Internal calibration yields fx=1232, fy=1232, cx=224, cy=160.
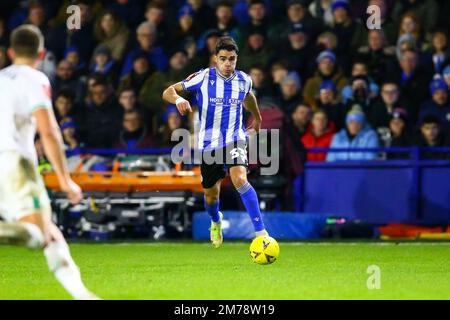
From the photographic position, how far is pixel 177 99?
38.7 feet

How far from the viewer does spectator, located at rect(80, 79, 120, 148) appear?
1906 cm

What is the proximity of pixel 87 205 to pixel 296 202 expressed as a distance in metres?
3.04

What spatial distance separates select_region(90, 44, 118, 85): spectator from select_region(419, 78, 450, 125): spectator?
5.65 meters

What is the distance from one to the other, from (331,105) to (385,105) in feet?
2.69

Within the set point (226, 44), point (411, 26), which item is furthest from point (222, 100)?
point (411, 26)

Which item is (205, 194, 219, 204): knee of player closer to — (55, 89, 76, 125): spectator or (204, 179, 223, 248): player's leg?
(204, 179, 223, 248): player's leg

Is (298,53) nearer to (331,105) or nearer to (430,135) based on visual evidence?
(331,105)

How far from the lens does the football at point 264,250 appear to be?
11.7 metres

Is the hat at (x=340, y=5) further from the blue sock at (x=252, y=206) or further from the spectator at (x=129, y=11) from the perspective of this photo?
the blue sock at (x=252, y=206)

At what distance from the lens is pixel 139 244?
1616 centimetres

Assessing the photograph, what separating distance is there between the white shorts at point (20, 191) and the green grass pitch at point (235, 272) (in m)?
1.41

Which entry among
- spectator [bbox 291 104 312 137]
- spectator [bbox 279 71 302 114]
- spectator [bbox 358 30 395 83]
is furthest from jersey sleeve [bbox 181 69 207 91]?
spectator [bbox 358 30 395 83]
